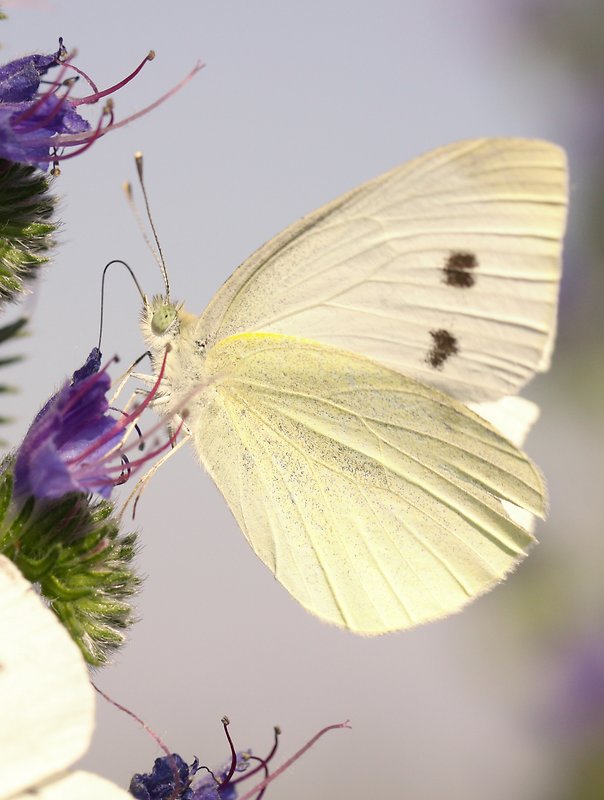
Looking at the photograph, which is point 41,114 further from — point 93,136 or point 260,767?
point 260,767

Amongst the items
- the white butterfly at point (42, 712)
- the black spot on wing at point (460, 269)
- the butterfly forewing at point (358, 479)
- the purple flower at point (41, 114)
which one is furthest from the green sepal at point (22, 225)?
the black spot on wing at point (460, 269)

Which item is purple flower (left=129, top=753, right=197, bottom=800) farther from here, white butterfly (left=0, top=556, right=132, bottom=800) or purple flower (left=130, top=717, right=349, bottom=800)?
white butterfly (left=0, top=556, right=132, bottom=800)

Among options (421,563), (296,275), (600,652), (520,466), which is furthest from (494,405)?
(600,652)

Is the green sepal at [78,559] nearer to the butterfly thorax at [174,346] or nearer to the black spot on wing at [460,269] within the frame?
the butterfly thorax at [174,346]

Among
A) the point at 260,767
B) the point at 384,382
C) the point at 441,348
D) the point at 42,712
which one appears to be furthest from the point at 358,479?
the point at 42,712

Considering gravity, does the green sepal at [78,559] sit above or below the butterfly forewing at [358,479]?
below
